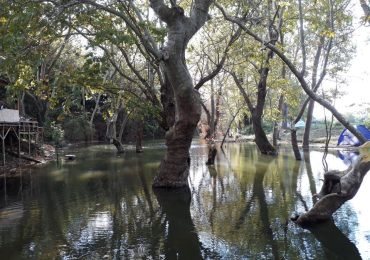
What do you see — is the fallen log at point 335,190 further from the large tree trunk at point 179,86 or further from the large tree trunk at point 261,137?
the large tree trunk at point 261,137

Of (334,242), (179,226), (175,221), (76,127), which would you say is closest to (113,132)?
(76,127)

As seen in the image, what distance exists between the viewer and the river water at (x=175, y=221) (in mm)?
5582

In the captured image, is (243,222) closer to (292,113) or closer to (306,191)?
(306,191)

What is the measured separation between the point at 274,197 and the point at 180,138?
361 cm

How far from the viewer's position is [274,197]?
9445mm

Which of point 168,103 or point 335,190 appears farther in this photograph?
point 168,103

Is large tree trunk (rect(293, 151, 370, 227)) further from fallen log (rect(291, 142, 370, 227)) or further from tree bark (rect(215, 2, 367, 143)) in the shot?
tree bark (rect(215, 2, 367, 143))

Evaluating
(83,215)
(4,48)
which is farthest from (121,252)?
(4,48)

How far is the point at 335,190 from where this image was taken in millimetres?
6867

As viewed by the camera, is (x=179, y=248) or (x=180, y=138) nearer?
(x=179, y=248)

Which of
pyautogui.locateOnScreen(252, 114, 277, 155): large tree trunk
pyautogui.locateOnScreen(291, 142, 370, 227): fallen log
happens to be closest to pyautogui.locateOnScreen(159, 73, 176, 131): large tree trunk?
pyautogui.locateOnScreen(291, 142, 370, 227): fallen log

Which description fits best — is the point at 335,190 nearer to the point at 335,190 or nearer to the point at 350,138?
the point at 335,190

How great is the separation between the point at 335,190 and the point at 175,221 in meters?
3.88

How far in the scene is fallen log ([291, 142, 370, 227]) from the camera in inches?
233
